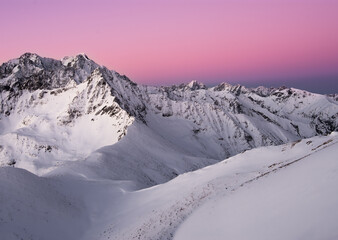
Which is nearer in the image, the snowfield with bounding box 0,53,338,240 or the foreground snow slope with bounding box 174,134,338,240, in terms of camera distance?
the foreground snow slope with bounding box 174,134,338,240

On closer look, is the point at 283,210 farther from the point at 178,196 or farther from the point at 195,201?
the point at 178,196

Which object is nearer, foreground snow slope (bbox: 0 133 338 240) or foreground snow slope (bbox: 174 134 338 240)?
foreground snow slope (bbox: 174 134 338 240)

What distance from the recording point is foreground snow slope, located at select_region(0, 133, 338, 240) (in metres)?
15.7

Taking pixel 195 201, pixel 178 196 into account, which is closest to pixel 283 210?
pixel 195 201

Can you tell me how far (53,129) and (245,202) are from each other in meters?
135

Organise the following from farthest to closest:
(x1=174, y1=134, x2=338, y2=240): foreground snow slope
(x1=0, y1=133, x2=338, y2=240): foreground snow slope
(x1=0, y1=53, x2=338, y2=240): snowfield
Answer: (x1=0, y1=53, x2=338, y2=240): snowfield < (x1=0, y1=133, x2=338, y2=240): foreground snow slope < (x1=174, y1=134, x2=338, y2=240): foreground snow slope

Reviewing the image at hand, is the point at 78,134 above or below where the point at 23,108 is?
below

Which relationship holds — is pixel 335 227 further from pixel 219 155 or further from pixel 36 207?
pixel 219 155

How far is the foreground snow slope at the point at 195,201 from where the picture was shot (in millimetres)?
15672

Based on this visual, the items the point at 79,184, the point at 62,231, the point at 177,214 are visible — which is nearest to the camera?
the point at 177,214

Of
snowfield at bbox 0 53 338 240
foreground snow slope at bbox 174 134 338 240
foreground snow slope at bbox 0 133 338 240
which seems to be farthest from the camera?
snowfield at bbox 0 53 338 240

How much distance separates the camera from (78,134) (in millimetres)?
137750

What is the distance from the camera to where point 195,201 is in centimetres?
2972

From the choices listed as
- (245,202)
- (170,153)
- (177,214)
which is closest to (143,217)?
(177,214)
